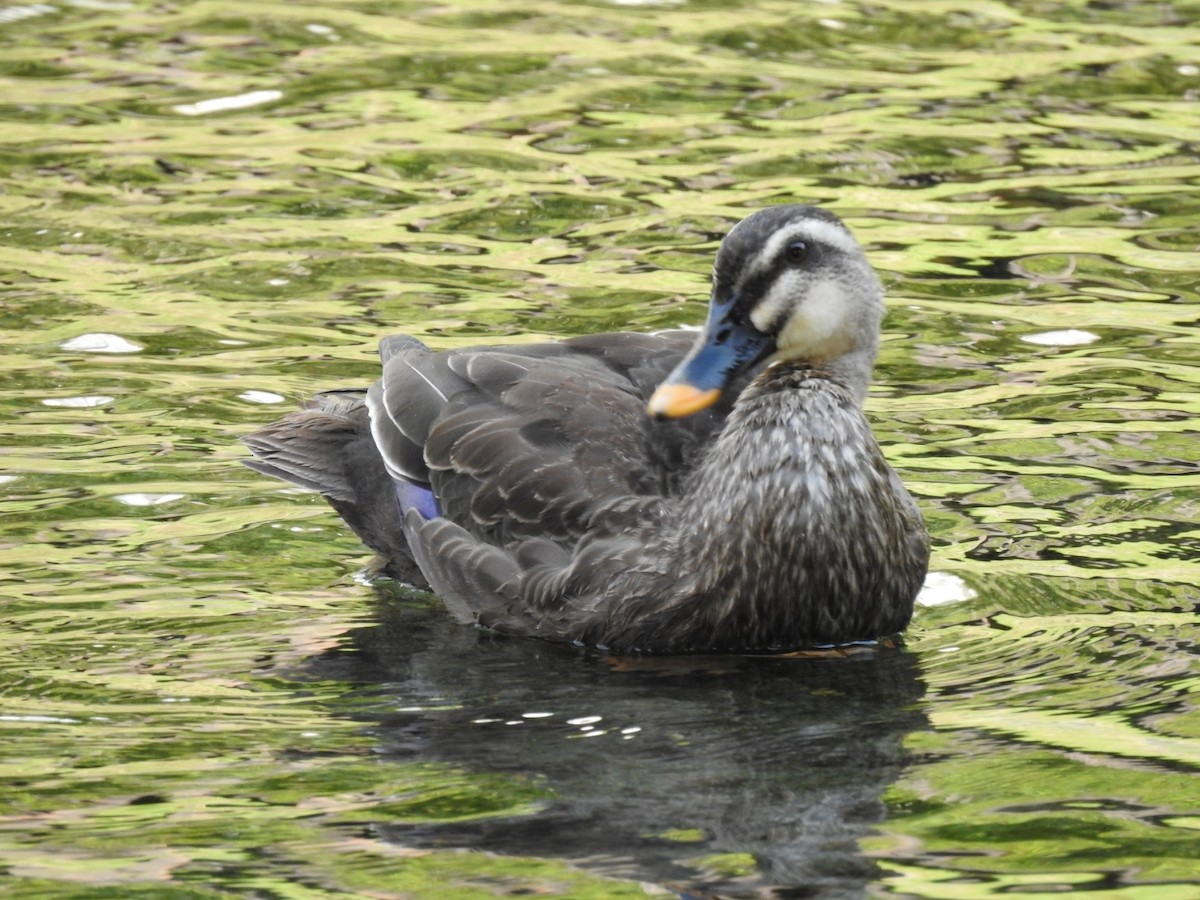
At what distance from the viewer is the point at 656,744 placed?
22.7 feet

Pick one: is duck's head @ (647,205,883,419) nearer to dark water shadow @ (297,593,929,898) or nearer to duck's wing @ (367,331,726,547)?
duck's wing @ (367,331,726,547)

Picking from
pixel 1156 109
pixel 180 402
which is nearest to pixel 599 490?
pixel 180 402

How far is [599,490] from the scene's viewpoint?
795cm

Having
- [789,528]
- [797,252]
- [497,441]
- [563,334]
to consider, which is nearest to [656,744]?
[789,528]

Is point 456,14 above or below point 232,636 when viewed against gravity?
above

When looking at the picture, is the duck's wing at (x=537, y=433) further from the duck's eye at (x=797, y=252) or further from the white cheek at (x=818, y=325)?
the duck's eye at (x=797, y=252)

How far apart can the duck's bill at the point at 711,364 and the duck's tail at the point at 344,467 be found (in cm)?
139

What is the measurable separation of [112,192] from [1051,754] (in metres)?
8.52

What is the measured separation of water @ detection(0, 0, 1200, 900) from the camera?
243 inches

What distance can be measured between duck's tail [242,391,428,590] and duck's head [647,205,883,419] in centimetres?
148

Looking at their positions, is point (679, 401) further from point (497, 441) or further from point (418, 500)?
point (418, 500)

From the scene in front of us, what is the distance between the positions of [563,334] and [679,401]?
3.44 m

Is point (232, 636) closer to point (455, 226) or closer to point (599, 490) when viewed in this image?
point (599, 490)

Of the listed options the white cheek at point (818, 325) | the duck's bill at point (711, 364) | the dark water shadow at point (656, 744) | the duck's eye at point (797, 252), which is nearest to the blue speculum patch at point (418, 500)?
the dark water shadow at point (656, 744)
